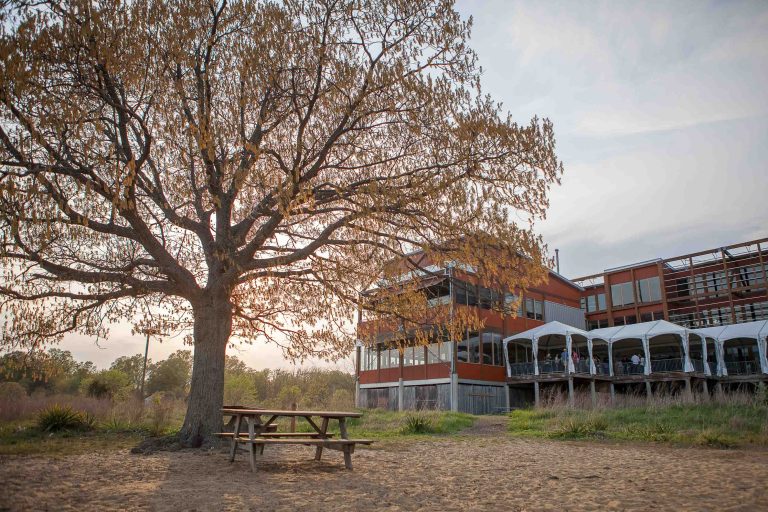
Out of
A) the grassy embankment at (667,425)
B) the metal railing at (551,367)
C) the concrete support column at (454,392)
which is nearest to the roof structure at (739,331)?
the metal railing at (551,367)

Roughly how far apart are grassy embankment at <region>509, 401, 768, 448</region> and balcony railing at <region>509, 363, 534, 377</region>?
1156 centimetres

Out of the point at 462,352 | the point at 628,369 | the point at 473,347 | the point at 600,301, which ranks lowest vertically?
the point at 628,369

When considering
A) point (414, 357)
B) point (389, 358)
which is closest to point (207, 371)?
point (414, 357)

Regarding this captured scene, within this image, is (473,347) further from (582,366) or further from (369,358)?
(369,358)

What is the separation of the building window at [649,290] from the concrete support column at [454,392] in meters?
19.9

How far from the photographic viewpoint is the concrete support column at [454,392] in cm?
2675

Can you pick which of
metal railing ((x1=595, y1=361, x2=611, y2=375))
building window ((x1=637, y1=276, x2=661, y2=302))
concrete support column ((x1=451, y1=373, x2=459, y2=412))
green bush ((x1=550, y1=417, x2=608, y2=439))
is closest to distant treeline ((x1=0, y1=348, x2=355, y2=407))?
concrete support column ((x1=451, y1=373, x2=459, y2=412))

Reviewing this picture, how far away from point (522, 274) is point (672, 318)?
1353 inches

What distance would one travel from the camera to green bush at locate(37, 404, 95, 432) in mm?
13195

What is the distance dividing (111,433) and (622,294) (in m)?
36.9

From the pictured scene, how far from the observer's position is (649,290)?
39.7 meters

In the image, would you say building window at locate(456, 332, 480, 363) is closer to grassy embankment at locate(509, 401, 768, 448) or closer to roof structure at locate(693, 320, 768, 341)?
grassy embankment at locate(509, 401, 768, 448)

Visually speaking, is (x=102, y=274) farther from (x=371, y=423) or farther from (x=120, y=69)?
(x=371, y=423)

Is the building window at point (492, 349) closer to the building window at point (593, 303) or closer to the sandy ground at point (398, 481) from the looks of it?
the building window at point (593, 303)
